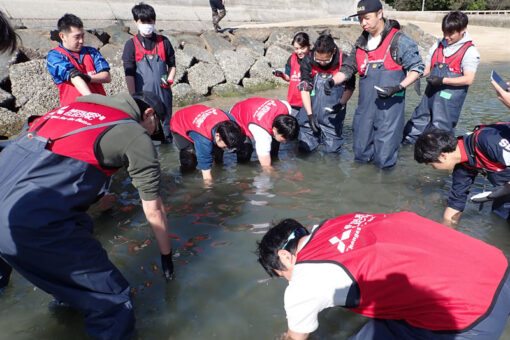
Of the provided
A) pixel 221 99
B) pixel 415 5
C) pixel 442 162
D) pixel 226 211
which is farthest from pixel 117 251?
pixel 415 5

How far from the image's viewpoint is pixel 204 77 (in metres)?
9.58

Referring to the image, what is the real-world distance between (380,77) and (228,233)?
2534 millimetres

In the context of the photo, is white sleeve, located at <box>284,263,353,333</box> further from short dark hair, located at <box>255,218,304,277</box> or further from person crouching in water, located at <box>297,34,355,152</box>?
person crouching in water, located at <box>297,34,355,152</box>

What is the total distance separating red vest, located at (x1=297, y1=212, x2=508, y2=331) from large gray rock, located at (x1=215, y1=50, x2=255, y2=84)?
29.1 feet

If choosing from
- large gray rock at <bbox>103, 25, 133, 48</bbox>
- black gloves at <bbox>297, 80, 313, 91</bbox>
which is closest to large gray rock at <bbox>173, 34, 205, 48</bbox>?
large gray rock at <bbox>103, 25, 133, 48</bbox>

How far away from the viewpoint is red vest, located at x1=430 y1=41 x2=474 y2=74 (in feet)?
15.3

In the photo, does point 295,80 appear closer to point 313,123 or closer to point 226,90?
point 313,123

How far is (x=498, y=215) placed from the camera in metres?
3.64

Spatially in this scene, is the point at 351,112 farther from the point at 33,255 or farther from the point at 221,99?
the point at 33,255

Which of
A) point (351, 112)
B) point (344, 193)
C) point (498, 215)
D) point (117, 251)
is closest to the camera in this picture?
point (117, 251)

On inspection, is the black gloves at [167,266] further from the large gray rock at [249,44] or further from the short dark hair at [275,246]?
the large gray rock at [249,44]

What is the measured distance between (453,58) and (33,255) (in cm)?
491

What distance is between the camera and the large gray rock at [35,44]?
302 inches

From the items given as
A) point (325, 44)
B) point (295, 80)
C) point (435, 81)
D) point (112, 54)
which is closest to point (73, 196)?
point (325, 44)
